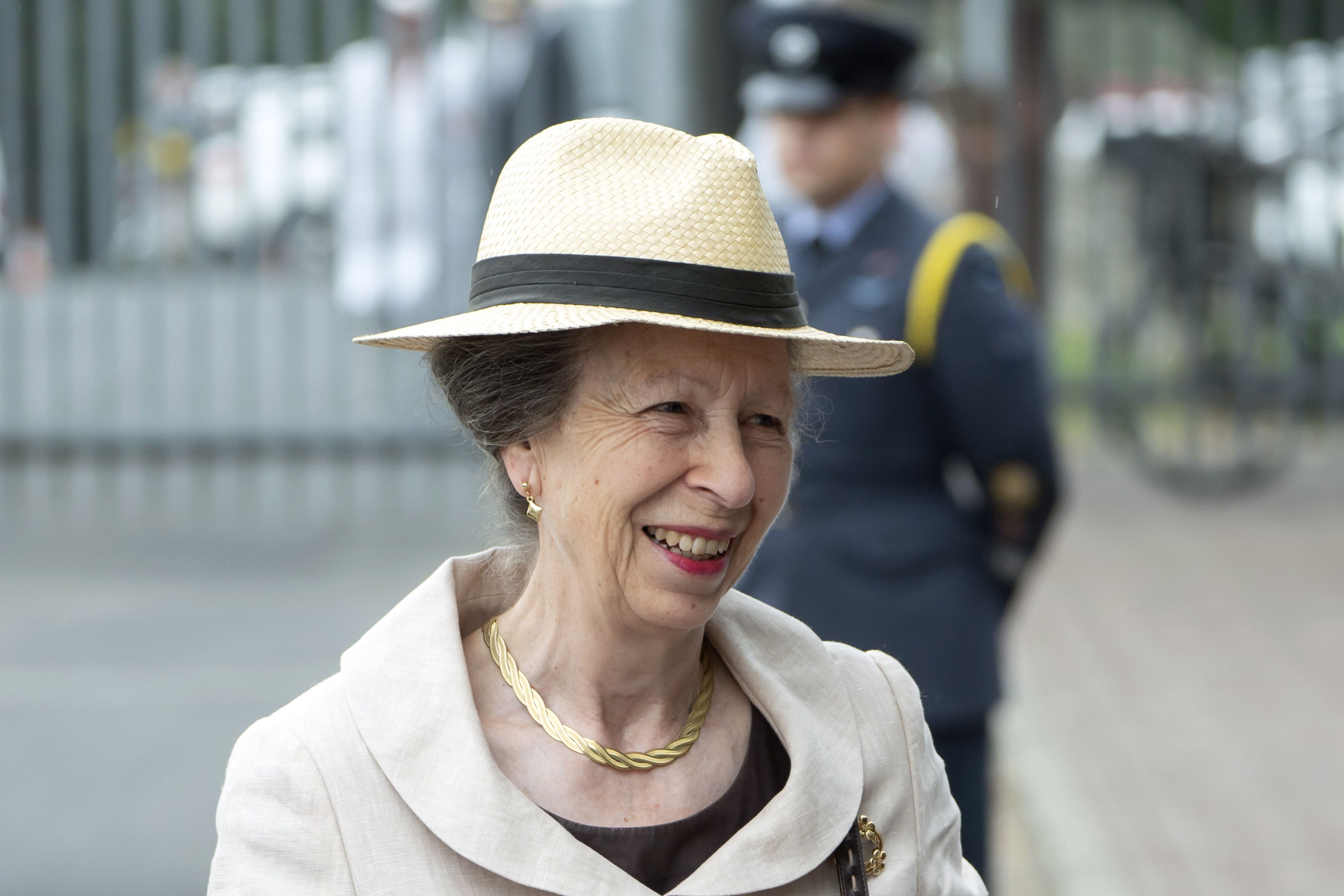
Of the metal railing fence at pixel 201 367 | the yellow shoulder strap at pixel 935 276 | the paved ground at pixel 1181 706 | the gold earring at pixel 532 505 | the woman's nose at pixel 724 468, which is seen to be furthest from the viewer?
the metal railing fence at pixel 201 367

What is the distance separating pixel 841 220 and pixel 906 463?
51cm

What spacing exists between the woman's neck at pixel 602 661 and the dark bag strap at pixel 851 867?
0.22 meters

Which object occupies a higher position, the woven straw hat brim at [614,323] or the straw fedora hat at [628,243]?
the straw fedora hat at [628,243]

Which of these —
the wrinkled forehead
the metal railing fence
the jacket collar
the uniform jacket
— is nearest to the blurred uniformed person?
the uniform jacket

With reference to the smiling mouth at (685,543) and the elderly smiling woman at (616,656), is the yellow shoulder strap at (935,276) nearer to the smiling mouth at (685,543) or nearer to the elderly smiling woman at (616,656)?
the elderly smiling woman at (616,656)

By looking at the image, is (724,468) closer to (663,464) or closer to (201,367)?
(663,464)

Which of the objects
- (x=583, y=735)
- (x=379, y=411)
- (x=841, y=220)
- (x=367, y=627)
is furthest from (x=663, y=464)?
(x=379, y=411)

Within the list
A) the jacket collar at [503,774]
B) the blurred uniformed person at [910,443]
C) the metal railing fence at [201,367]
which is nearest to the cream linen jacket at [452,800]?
the jacket collar at [503,774]

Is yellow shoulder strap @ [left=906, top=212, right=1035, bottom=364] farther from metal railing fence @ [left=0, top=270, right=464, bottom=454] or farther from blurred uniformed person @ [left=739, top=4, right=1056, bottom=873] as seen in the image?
metal railing fence @ [left=0, top=270, right=464, bottom=454]

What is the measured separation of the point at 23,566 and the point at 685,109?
433cm

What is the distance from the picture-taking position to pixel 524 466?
5.88ft

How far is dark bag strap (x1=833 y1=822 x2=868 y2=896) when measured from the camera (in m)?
1.70

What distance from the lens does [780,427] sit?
177 centimetres

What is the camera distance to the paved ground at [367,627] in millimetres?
4609
